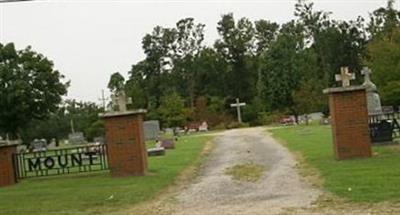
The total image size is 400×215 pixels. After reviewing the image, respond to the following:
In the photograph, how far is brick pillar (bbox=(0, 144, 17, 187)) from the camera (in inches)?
731

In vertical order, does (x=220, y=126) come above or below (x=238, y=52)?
below

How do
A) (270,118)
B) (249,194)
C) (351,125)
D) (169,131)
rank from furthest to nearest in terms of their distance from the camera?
(270,118) < (169,131) < (351,125) < (249,194)

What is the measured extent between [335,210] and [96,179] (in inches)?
335

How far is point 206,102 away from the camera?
7962 centimetres

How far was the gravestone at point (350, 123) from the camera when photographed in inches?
706

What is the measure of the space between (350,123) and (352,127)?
114 mm

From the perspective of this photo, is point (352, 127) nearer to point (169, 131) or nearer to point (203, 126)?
point (169, 131)

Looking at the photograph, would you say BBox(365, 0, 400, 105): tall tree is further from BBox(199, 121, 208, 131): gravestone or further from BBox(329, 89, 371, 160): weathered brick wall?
BBox(329, 89, 371, 160): weathered brick wall

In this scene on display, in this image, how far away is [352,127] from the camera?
59.1ft

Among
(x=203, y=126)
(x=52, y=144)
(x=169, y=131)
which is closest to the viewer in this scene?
(x=169, y=131)

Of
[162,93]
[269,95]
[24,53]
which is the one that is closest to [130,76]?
[162,93]

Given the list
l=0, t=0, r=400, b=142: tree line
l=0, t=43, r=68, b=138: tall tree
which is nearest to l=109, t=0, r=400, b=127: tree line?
l=0, t=0, r=400, b=142: tree line

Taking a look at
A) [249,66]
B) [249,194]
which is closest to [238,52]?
[249,66]

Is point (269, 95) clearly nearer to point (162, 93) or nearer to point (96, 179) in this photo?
point (162, 93)
